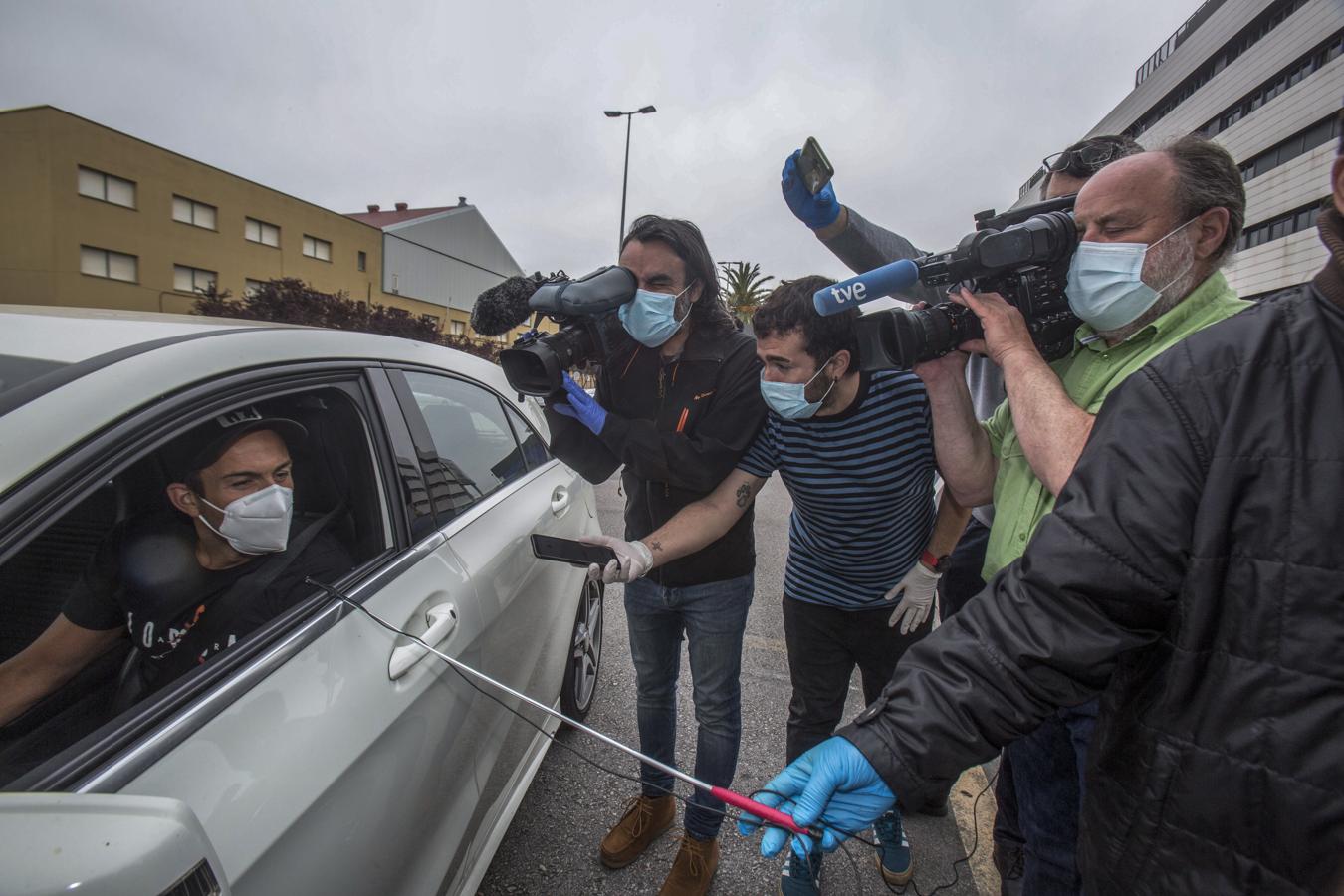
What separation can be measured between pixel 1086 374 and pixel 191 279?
91.8 ft

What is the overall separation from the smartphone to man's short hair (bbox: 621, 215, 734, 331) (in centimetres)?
37

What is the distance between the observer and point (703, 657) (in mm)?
1903

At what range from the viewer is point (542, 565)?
1.99 m

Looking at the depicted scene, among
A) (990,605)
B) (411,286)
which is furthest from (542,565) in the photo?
(411,286)

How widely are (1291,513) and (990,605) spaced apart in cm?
35

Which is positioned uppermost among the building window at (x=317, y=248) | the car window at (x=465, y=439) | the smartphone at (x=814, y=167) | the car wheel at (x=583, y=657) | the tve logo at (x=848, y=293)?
the building window at (x=317, y=248)

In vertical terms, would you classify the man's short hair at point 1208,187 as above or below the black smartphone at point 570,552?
above

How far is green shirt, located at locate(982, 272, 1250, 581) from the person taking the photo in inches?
46.1

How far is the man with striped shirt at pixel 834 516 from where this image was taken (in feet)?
5.49

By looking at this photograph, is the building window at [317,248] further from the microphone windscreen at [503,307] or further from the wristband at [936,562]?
the wristband at [936,562]

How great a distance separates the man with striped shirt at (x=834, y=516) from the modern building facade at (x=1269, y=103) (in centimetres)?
2124

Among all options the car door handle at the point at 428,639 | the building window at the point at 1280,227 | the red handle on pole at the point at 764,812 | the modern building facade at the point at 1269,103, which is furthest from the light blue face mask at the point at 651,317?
the building window at the point at 1280,227

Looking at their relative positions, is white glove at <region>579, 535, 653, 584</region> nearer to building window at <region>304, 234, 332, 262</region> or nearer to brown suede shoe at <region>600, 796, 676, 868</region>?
brown suede shoe at <region>600, 796, 676, 868</region>

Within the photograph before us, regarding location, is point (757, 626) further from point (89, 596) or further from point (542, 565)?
point (89, 596)
